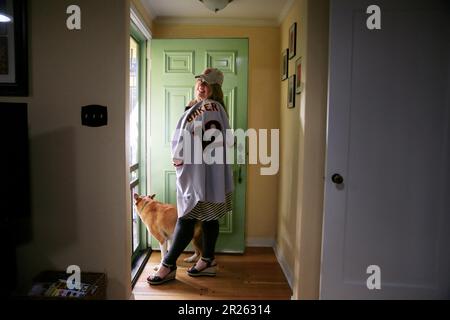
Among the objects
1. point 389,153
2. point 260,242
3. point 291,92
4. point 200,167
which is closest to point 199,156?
point 200,167

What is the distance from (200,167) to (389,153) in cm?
119

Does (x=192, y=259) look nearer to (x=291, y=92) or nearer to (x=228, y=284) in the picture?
(x=228, y=284)

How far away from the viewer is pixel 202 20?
3.04 metres

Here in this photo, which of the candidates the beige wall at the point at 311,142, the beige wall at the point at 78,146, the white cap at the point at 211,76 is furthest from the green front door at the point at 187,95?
the beige wall at the point at 78,146

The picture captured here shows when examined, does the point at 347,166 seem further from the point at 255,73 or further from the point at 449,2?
the point at 255,73

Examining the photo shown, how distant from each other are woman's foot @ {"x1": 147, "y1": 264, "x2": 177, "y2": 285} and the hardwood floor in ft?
0.11

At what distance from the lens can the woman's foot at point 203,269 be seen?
2.59 m

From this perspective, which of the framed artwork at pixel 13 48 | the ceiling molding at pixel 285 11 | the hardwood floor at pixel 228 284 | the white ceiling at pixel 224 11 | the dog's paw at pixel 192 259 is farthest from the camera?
the dog's paw at pixel 192 259

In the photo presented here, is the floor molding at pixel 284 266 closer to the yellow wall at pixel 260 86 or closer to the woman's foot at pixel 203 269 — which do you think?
the yellow wall at pixel 260 86

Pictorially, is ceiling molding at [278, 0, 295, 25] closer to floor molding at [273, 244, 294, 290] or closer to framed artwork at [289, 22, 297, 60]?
framed artwork at [289, 22, 297, 60]

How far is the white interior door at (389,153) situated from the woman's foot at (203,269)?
0.94 m

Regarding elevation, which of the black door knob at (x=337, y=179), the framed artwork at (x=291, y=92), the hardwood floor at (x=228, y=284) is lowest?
the hardwood floor at (x=228, y=284)

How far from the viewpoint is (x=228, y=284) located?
2.47 meters
